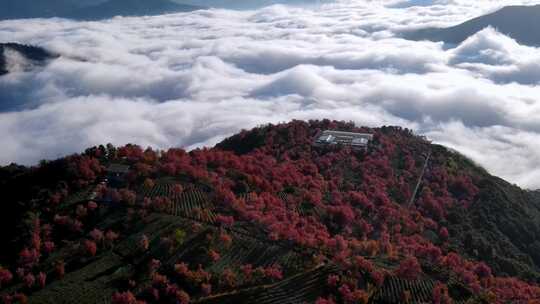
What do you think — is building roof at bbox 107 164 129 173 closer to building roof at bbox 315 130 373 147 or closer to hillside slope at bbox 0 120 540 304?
hillside slope at bbox 0 120 540 304

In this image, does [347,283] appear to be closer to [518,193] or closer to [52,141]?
[518,193]

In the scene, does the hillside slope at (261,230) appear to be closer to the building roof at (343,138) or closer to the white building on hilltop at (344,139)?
the white building on hilltop at (344,139)

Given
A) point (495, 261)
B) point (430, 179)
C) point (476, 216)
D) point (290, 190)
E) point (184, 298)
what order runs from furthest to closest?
point (430, 179), point (476, 216), point (290, 190), point (495, 261), point (184, 298)

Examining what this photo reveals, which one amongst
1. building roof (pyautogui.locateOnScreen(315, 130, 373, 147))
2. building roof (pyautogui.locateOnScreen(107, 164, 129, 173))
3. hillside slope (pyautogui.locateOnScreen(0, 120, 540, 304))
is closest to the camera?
hillside slope (pyautogui.locateOnScreen(0, 120, 540, 304))

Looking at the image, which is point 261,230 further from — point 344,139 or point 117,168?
point 344,139

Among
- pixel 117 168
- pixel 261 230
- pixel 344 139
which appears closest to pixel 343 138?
pixel 344 139

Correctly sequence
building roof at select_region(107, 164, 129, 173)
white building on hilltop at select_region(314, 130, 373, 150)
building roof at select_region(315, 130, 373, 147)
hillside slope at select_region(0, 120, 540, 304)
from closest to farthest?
hillside slope at select_region(0, 120, 540, 304) → building roof at select_region(107, 164, 129, 173) → white building on hilltop at select_region(314, 130, 373, 150) → building roof at select_region(315, 130, 373, 147)

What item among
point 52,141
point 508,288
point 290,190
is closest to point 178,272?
point 290,190

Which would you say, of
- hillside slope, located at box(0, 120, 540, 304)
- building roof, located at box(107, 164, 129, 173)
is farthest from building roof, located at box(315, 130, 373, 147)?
building roof, located at box(107, 164, 129, 173)
